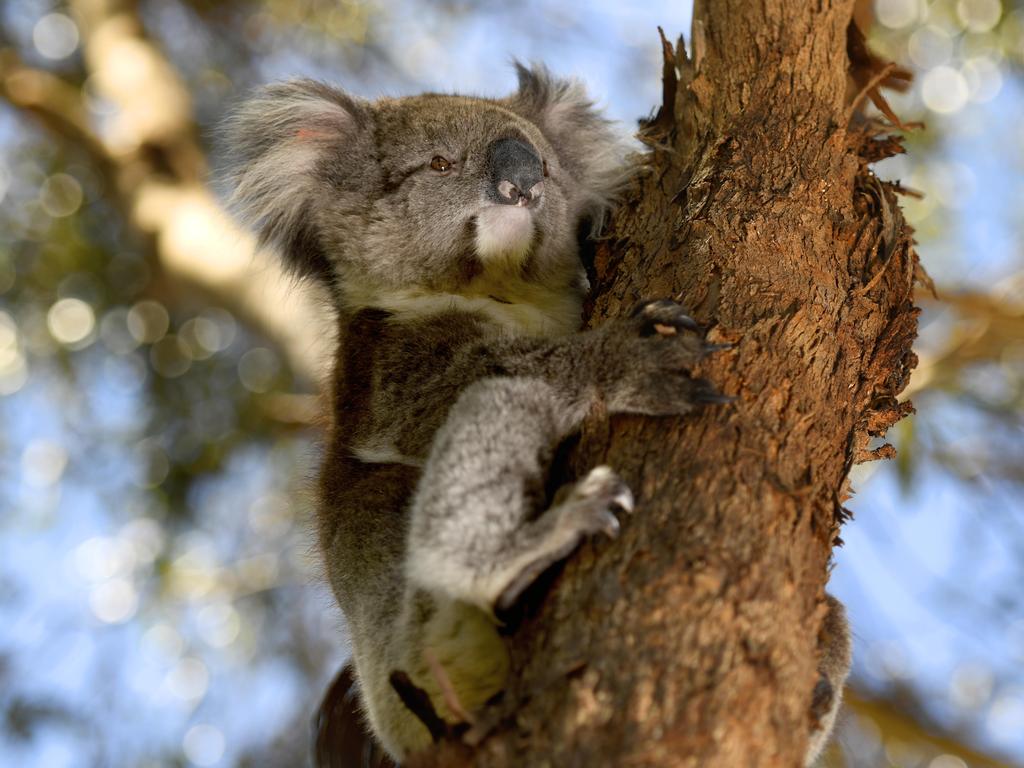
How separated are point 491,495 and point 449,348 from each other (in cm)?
69

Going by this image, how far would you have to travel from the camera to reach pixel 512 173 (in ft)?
10.1

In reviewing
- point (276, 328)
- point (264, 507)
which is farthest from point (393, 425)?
point (264, 507)

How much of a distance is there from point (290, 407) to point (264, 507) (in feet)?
2.60

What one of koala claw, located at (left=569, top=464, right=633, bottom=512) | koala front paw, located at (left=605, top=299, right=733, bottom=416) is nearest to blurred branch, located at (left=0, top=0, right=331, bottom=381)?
koala front paw, located at (left=605, top=299, right=733, bottom=416)

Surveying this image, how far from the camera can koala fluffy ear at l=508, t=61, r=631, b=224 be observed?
3645 mm

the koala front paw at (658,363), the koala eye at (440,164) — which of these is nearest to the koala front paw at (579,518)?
the koala front paw at (658,363)

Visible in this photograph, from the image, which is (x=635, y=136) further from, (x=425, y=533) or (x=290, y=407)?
(x=290, y=407)

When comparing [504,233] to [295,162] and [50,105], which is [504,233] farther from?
[50,105]

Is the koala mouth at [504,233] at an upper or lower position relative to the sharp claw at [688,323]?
upper

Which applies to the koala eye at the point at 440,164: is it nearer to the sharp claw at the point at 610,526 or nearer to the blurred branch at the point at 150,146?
the sharp claw at the point at 610,526

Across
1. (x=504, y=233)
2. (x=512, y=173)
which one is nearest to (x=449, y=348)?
(x=504, y=233)

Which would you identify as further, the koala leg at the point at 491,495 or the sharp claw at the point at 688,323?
the sharp claw at the point at 688,323

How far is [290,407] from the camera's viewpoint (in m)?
6.31

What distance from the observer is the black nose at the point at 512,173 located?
3.08 metres
